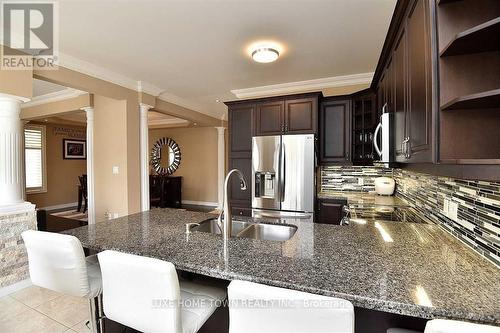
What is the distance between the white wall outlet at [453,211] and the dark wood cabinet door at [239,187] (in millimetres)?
2424

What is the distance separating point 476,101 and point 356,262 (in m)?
0.74

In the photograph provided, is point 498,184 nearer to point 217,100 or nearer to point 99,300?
point 99,300

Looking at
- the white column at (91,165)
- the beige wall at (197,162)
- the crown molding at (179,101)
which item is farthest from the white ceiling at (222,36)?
the beige wall at (197,162)

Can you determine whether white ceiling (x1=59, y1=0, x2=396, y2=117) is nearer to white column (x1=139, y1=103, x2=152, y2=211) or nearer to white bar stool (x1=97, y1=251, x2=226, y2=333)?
white column (x1=139, y1=103, x2=152, y2=211)

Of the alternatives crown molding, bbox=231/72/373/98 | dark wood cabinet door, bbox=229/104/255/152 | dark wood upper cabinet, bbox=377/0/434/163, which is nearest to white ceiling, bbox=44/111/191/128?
crown molding, bbox=231/72/373/98

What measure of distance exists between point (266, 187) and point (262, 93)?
179 centimetres

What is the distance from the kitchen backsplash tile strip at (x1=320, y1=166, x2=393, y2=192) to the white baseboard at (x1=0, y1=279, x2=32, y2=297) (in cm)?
376

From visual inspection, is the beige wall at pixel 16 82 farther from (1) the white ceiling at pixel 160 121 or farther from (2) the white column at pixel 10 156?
(1) the white ceiling at pixel 160 121

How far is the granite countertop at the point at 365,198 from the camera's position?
271cm

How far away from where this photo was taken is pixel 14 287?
2447mm

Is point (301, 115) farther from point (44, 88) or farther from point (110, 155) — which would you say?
point (44, 88)

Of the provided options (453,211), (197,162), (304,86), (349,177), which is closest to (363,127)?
(349,177)

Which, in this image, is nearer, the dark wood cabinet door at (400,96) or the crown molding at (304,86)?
the dark wood cabinet door at (400,96)

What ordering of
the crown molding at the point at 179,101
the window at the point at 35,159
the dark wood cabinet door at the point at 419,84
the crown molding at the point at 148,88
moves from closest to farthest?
1. the dark wood cabinet door at the point at 419,84
2. the crown molding at the point at 148,88
3. the crown molding at the point at 179,101
4. the window at the point at 35,159
